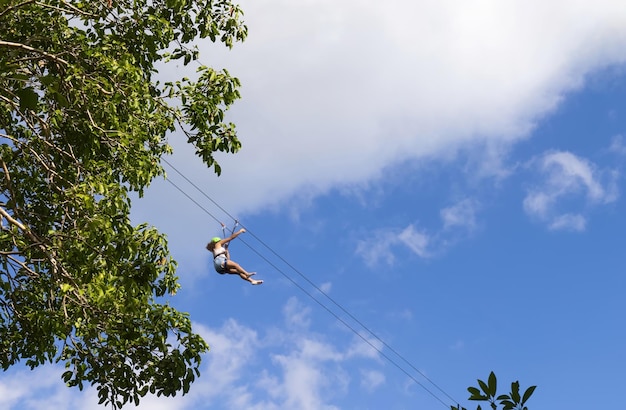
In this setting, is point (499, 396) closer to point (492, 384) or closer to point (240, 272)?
point (492, 384)

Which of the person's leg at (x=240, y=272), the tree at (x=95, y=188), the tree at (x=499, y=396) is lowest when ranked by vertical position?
the tree at (x=499, y=396)

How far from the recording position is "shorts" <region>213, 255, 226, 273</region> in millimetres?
17406

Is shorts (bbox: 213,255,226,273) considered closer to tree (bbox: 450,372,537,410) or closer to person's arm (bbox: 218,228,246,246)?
person's arm (bbox: 218,228,246,246)

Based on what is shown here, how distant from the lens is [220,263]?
17.4 m

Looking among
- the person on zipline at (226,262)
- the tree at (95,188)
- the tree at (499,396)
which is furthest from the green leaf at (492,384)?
the person on zipline at (226,262)

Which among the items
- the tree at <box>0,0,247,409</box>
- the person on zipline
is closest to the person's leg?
the person on zipline

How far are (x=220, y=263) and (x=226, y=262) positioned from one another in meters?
0.13

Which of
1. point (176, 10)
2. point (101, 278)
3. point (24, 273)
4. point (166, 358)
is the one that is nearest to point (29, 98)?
point (101, 278)

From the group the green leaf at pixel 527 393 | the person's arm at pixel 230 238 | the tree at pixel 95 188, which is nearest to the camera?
the green leaf at pixel 527 393

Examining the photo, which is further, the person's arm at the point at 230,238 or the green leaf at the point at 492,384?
the person's arm at the point at 230,238

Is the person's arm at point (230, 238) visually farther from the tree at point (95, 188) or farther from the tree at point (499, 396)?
the tree at point (499, 396)

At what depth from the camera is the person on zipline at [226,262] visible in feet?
56.9

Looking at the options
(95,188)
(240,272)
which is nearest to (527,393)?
(95,188)

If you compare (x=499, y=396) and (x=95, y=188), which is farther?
Answer: (x=95, y=188)
